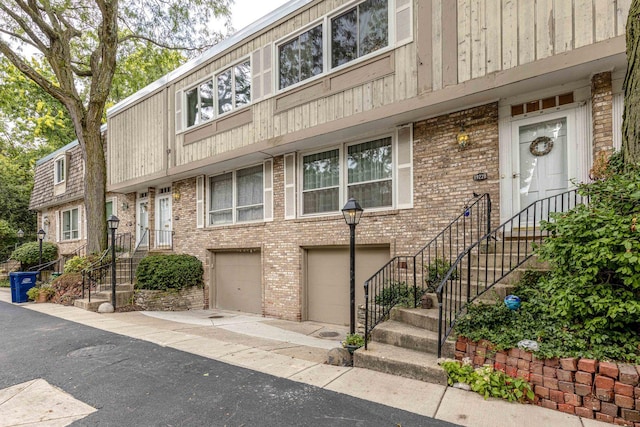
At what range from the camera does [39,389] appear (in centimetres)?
392

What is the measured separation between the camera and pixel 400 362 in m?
4.05

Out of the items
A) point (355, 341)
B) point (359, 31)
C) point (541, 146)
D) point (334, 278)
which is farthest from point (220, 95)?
point (541, 146)

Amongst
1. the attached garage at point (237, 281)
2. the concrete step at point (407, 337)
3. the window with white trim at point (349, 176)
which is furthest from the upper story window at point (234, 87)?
the concrete step at point (407, 337)

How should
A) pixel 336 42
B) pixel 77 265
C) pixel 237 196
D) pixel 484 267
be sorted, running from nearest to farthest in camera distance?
pixel 484 267 → pixel 336 42 → pixel 237 196 → pixel 77 265

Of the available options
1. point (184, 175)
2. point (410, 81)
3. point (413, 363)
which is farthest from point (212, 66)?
point (413, 363)

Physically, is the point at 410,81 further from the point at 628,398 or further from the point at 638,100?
the point at 628,398

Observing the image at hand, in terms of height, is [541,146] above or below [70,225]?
above

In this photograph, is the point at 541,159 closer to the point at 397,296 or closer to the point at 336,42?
the point at 397,296

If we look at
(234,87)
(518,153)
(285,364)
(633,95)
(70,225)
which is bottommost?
(285,364)

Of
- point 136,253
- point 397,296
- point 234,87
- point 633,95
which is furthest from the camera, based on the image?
point 136,253

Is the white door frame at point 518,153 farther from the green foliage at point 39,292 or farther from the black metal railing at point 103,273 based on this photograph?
the green foliage at point 39,292

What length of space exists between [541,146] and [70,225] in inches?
767

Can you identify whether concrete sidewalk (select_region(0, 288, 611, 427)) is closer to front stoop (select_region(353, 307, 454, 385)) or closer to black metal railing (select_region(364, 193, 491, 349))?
front stoop (select_region(353, 307, 454, 385))

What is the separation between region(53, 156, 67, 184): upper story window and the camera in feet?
52.9
